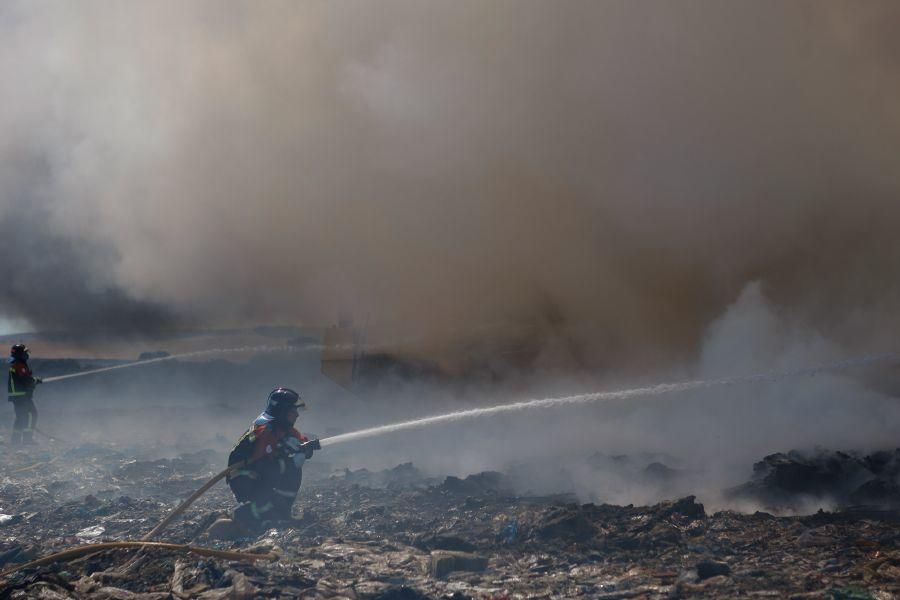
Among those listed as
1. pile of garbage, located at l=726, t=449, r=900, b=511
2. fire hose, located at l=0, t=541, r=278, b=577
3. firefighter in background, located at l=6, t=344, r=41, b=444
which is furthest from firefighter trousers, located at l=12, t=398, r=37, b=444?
pile of garbage, located at l=726, t=449, r=900, b=511

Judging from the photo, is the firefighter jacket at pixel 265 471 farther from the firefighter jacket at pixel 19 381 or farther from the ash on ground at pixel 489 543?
the firefighter jacket at pixel 19 381

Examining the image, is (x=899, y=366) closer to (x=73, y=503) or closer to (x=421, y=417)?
(x=421, y=417)

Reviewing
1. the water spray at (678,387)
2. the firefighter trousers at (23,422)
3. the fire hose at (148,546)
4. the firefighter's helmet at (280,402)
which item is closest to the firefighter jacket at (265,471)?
the firefighter's helmet at (280,402)

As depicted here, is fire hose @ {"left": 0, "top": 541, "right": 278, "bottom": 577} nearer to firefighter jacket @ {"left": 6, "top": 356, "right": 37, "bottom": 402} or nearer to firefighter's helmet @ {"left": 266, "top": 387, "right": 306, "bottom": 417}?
firefighter's helmet @ {"left": 266, "top": 387, "right": 306, "bottom": 417}

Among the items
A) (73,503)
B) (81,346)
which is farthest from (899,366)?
(81,346)

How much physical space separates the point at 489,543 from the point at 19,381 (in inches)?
527

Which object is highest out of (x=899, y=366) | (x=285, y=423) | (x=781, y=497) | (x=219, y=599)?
(x=899, y=366)

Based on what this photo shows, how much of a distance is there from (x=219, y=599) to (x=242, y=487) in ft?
12.0

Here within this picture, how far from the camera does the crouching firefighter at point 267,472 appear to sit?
11789 mm

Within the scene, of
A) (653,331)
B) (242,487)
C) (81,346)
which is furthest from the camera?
(81,346)

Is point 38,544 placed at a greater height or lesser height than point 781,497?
lesser

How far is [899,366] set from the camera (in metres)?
17.1

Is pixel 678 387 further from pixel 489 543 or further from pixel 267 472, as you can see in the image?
pixel 267 472

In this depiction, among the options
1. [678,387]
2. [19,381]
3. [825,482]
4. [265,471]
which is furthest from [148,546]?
[19,381]
